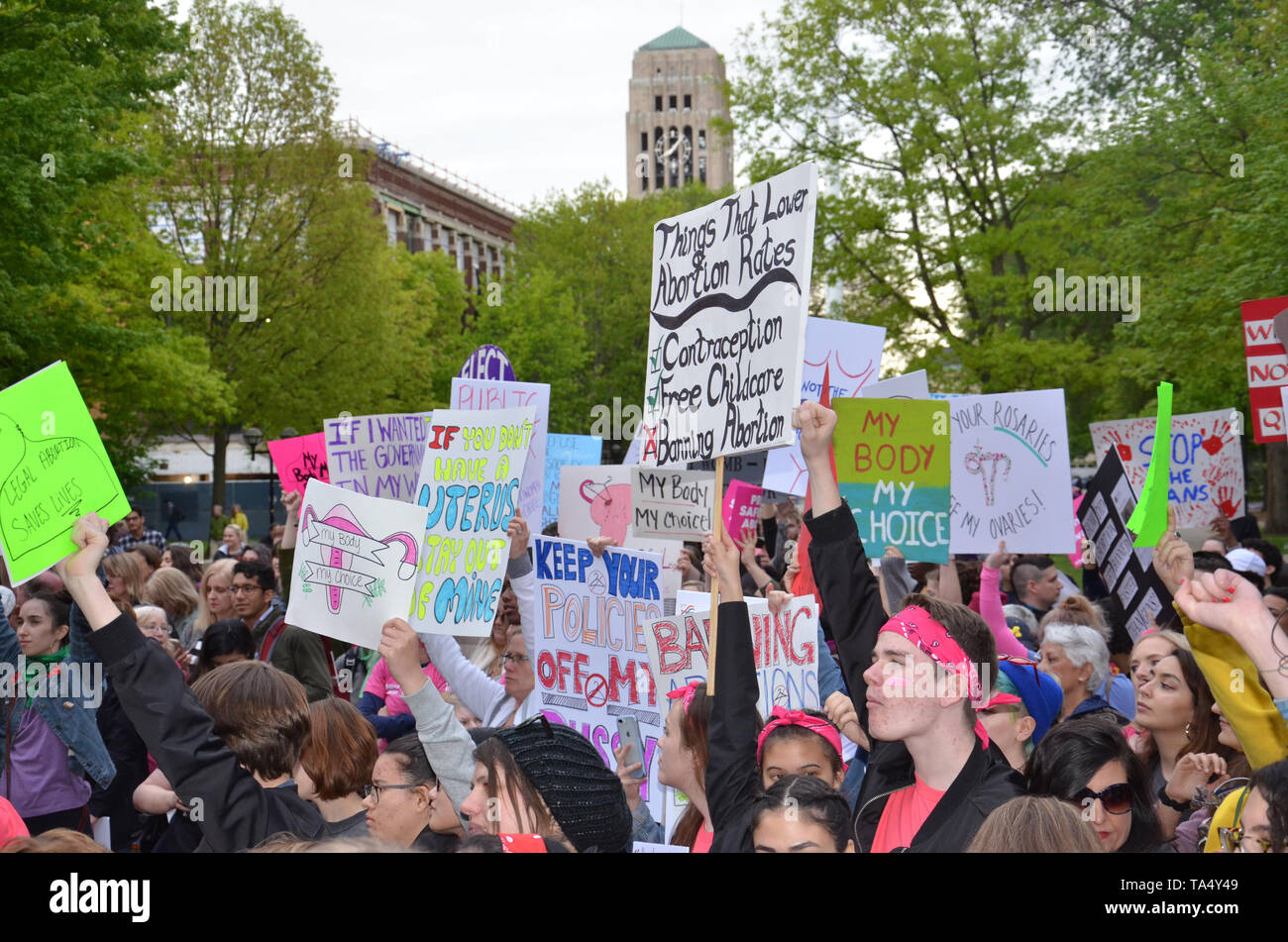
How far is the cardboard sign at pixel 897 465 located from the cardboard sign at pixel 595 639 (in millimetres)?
1143

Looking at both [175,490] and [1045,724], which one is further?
[175,490]

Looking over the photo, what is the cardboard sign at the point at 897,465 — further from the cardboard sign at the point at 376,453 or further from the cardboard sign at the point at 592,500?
the cardboard sign at the point at 376,453

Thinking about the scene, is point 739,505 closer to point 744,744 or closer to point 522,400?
point 522,400

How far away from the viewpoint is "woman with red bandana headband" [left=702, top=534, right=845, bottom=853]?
3809 millimetres

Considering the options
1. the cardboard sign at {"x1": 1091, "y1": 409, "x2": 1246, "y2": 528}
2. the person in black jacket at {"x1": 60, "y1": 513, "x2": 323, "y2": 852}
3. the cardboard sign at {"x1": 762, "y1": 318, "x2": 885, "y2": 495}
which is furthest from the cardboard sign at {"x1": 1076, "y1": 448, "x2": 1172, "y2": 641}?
the person in black jacket at {"x1": 60, "y1": 513, "x2": 323, "y2": 852}

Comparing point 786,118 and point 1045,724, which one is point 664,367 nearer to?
point 1045,724

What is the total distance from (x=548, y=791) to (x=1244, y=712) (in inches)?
72.1

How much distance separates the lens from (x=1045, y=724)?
225 inches

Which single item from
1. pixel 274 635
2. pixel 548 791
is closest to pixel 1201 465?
pixel 274 635

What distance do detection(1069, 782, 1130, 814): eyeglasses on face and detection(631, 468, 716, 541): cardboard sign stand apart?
3025 mm

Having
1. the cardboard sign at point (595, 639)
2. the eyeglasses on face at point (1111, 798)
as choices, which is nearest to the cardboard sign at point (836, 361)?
the cardboard sign at point (595, 639)

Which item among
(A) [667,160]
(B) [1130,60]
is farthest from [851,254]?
(A) [667,160]

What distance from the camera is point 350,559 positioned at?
529 centimetres
